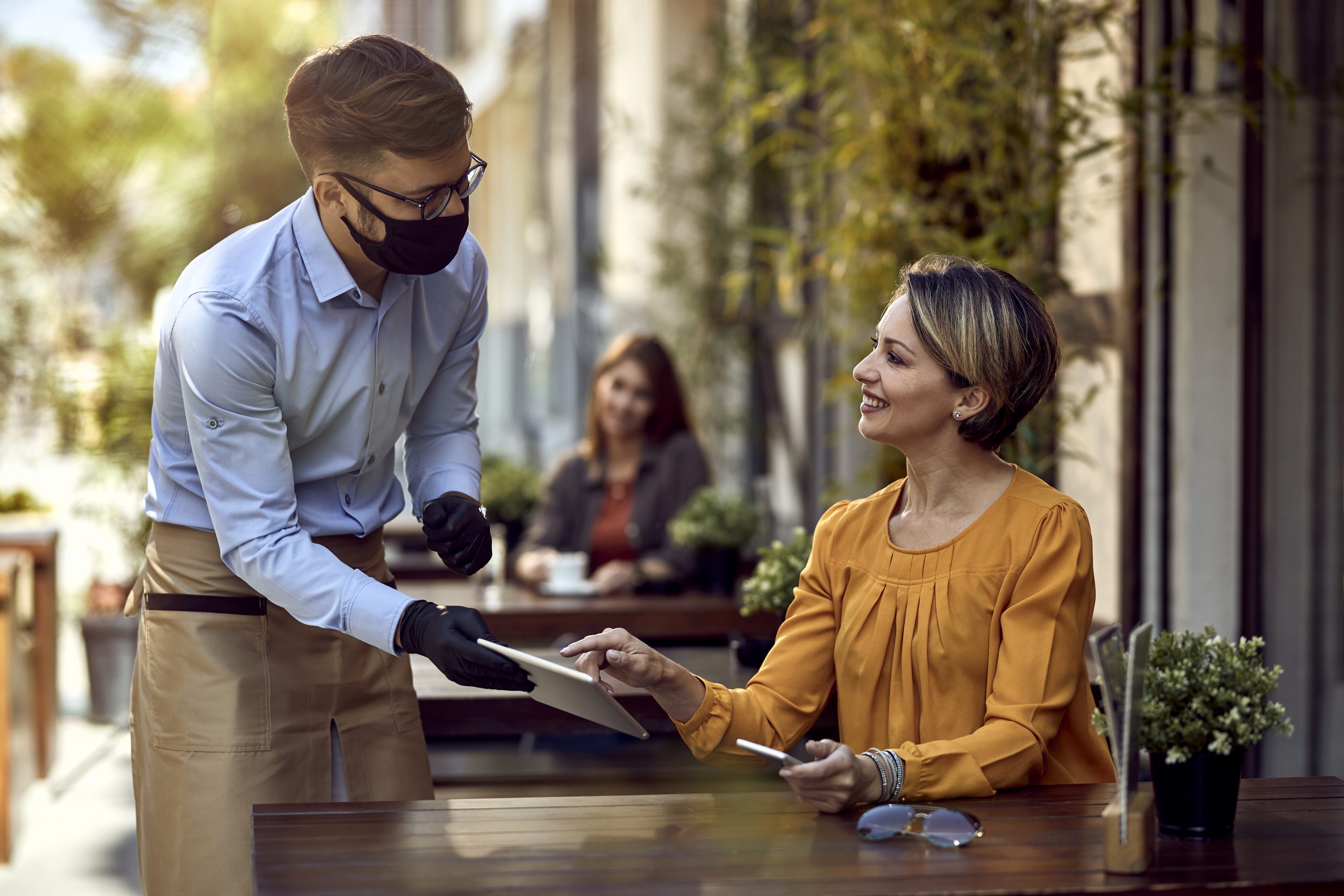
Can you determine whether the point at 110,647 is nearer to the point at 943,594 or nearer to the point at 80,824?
the point at 80,824

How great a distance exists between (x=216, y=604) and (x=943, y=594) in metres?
0.92

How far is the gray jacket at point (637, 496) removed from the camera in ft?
14.3

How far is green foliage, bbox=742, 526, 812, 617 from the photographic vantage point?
2.51m

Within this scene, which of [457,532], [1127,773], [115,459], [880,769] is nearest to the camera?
[1127,773]

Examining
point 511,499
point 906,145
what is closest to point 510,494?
point 511,499

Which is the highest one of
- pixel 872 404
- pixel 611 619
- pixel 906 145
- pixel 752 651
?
pixel 906 145

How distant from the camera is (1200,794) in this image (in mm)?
1433

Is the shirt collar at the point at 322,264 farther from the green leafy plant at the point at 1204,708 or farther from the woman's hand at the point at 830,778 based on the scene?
the green leafy plant at the point at 1204,708

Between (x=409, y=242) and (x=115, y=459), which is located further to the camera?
(x=115, y=459)

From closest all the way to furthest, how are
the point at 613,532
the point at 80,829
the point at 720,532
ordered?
the point at 720,532 < the point at 80,829 < the point at 613,532

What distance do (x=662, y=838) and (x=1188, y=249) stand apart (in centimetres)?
206

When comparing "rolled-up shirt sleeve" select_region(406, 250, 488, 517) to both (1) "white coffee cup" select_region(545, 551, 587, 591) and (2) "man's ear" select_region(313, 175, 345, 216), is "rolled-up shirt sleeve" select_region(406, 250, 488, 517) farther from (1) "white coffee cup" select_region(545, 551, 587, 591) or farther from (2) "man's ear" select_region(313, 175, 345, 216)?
(1) "white coffee cup" select_region(545, 551, 587, 591)

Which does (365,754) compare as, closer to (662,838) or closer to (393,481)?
(393,481)

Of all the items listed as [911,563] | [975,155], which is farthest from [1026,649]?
[975,155]
